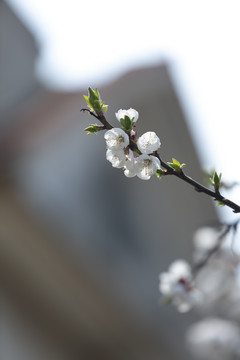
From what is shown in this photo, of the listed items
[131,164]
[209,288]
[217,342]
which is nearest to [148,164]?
[131,164]

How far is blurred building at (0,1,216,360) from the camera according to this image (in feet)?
11.8

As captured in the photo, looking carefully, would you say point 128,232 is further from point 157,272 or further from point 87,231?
point 87,231

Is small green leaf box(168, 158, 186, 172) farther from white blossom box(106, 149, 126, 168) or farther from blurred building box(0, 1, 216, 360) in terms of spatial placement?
blurred building box(0, 1, 216, 360)

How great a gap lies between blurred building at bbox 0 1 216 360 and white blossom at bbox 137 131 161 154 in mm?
2322

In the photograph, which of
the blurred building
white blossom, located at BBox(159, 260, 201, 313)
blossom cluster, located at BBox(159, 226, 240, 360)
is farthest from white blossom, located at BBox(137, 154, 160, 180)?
the blurred building

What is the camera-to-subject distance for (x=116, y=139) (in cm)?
98

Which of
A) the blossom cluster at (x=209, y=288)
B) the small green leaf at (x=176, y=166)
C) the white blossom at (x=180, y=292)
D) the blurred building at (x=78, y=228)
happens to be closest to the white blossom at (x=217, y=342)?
the blossom cluster at (x=209, y=288)

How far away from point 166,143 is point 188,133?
47cm

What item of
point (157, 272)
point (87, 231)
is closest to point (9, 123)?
point (87, 231)

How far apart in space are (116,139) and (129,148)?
53mm

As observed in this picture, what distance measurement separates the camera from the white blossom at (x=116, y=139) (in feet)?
3.22

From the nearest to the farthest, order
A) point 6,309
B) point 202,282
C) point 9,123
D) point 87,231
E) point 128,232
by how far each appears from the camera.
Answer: point 202,282, point 9,123, point 6,309, point 87,231, point 128,232

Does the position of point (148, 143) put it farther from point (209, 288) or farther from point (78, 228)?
point (78, 228)

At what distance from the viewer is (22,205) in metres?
3.31
